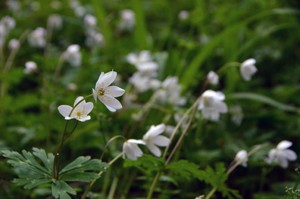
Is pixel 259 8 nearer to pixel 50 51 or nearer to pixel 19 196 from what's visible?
Result: pixel 50 51

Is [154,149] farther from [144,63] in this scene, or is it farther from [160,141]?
[144,63]

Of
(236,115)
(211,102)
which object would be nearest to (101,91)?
(211,102)

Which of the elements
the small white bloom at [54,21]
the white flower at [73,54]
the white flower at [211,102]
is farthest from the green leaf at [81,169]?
the small white bloom at [54,21]

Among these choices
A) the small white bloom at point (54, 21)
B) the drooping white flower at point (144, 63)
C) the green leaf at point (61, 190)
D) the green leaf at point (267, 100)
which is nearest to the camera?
the green leaf at point (61, 190)

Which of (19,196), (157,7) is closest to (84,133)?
(19,196)

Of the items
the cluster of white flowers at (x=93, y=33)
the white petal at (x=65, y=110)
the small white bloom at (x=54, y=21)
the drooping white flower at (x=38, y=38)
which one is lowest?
the white petal at (x=65, y=110)

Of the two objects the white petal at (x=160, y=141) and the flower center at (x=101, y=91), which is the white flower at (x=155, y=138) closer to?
the white petal at (x=160, y=141)

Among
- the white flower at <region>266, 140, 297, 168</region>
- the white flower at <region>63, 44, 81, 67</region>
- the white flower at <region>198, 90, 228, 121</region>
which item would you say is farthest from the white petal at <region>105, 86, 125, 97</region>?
the white flower at <region>63, 44, 81, 67</region>

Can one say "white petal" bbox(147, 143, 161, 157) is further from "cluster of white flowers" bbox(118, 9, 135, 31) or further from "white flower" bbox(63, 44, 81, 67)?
"cluster of white flowers" bbox(118, 9, 135, 31)
